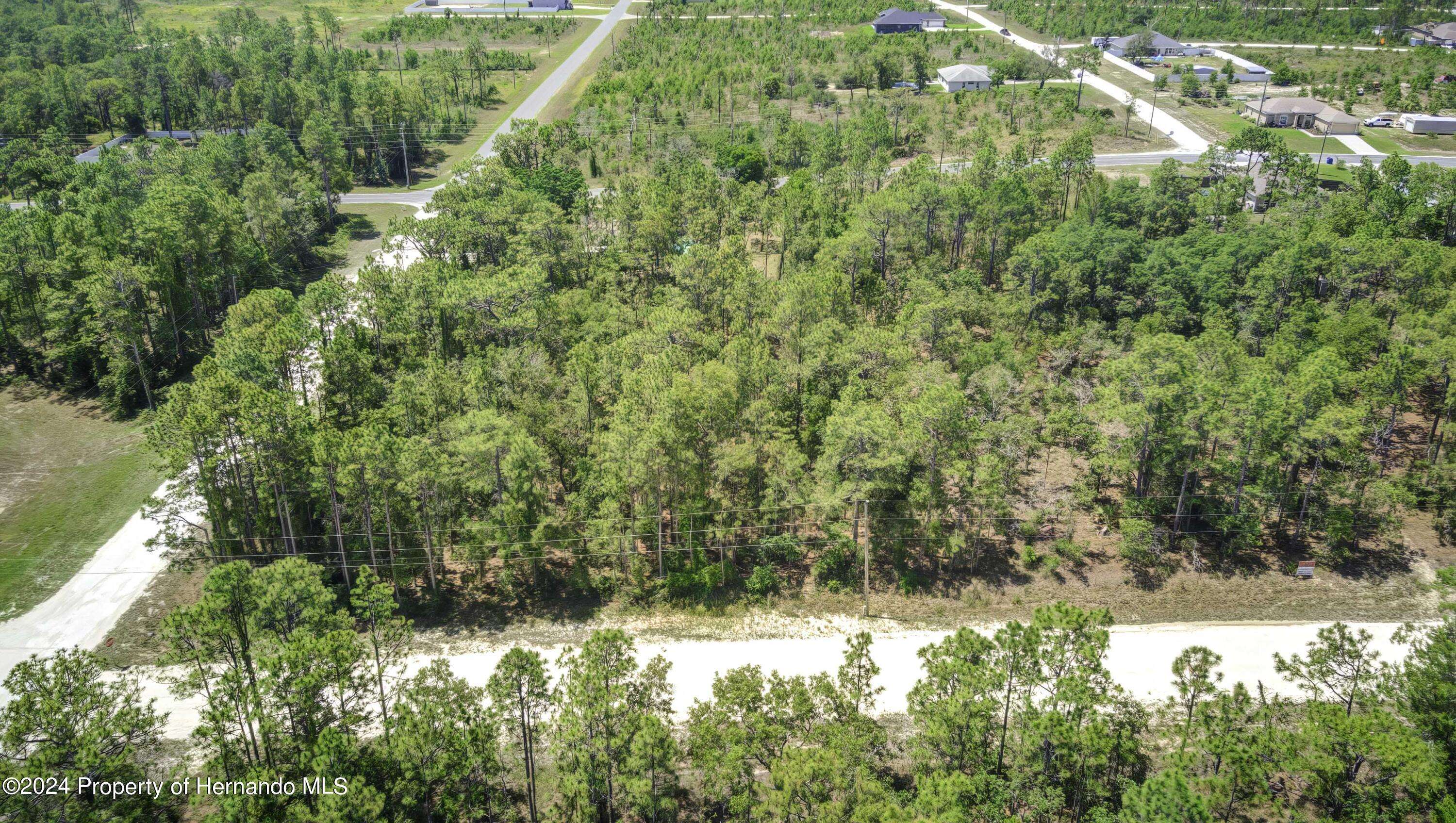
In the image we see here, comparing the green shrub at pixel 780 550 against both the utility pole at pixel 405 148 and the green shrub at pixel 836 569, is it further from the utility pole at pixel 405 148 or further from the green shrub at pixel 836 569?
the utility pole at pixel 405 148

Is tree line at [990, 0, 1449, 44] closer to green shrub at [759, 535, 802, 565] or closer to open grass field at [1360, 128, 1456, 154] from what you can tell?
open grass field at [1360, 128, 1456, 154]

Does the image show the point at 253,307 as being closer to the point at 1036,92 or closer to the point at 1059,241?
the point at 1059,241

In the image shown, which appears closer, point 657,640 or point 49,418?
point 657,640

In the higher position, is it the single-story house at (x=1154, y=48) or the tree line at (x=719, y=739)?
the single-story house at (x=1154, y=48)

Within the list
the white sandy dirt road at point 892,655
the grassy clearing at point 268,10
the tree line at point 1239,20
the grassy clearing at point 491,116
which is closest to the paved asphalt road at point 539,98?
the grassy clearing at point 491,116

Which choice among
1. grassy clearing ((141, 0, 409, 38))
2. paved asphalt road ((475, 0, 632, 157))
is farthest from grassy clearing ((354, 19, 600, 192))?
grassy clearing ((141, 0, 409, 38))

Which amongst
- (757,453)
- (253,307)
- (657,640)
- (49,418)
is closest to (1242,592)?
(757,453)
